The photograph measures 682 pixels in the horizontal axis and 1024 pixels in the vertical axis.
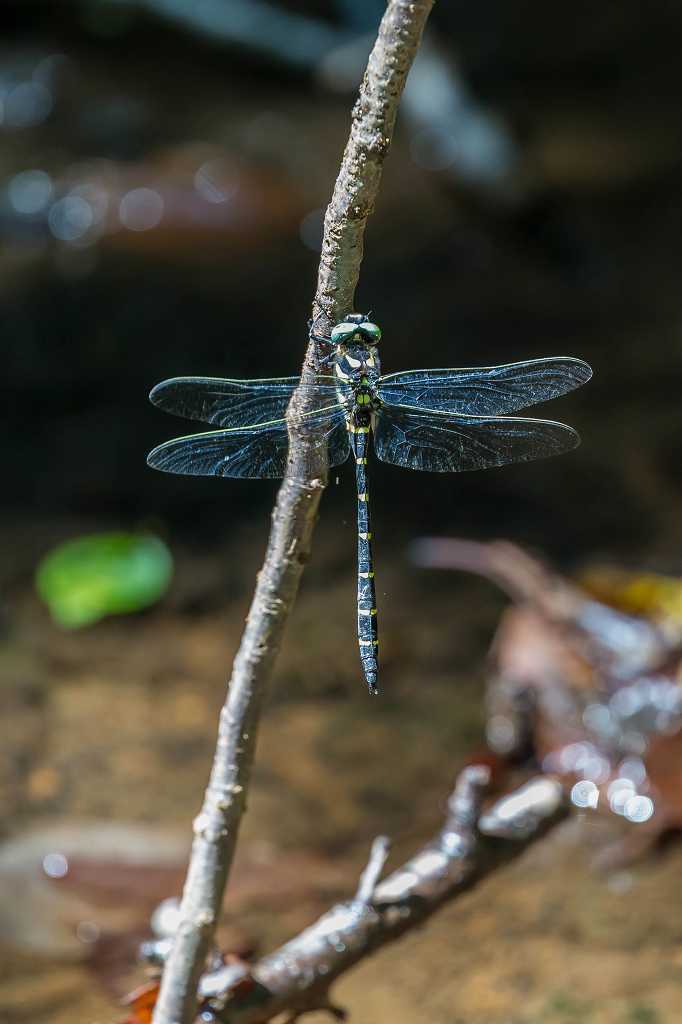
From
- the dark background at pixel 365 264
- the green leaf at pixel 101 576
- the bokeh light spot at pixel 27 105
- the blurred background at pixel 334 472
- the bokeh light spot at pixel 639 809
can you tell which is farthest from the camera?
the bokeh light spot at pixel 27 105

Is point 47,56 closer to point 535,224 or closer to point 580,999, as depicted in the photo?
point 535,224

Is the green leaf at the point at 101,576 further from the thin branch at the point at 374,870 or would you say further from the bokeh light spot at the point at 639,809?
the thin branch at the point at 374,870

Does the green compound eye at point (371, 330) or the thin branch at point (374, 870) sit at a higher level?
the green compound eye at point (371, 330)

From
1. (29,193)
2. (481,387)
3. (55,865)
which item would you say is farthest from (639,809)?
(29,193)

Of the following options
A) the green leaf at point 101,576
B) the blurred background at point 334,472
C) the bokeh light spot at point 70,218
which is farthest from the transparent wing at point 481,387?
the bokeh light spot at point 70,218

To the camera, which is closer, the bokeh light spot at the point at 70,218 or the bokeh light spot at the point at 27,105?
the bokeh light spot at the point at 70,218

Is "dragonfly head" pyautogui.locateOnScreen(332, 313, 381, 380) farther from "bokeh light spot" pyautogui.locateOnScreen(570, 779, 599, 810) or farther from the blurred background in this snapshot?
"bokeh light spot" pyautogui.locateOnScreen(570, 779, 599, 810)
